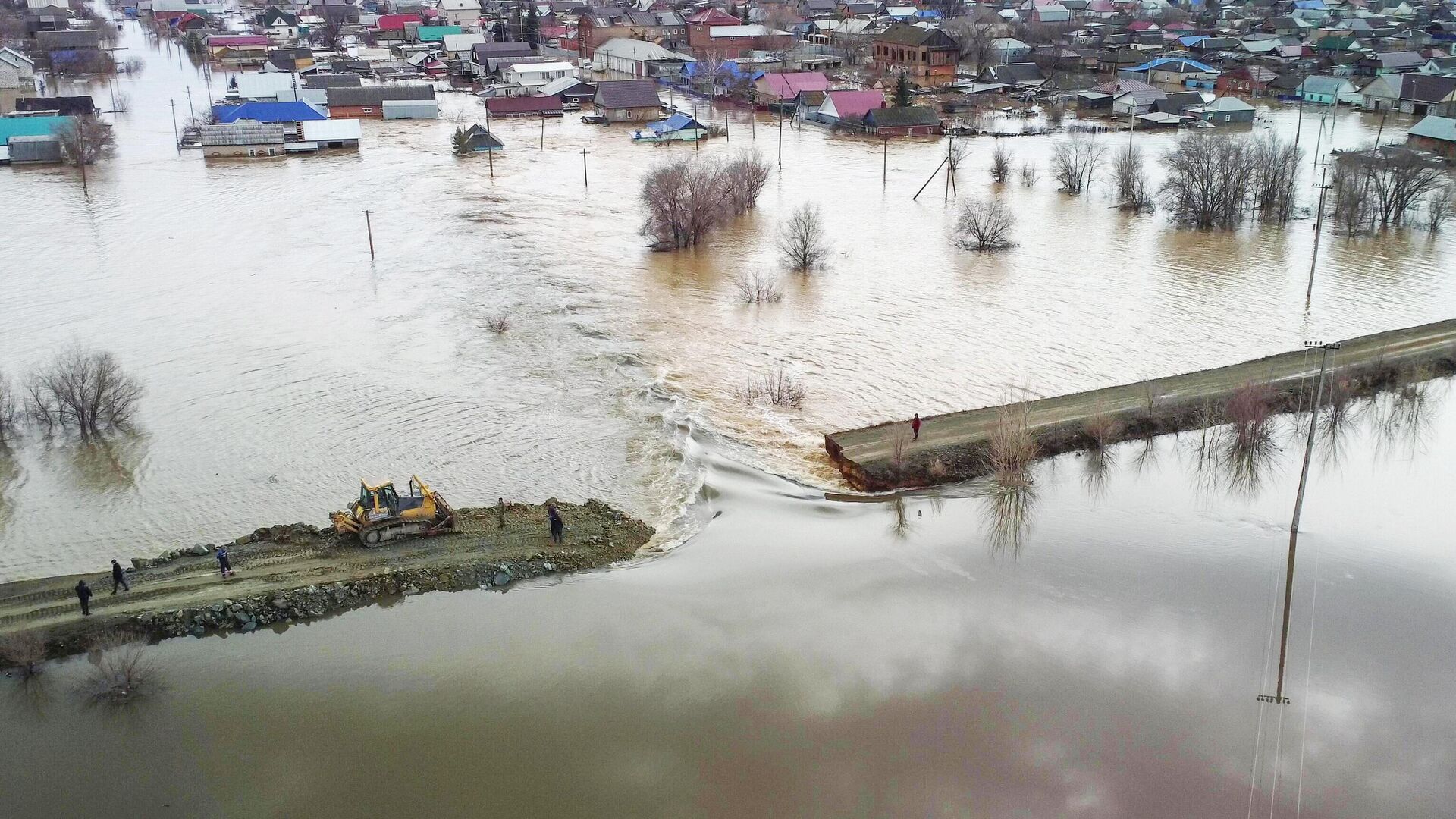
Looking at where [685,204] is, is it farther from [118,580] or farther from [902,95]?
[902,95]

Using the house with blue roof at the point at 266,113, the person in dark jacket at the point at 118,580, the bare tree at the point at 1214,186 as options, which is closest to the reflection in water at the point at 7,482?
the person in dark jacket at the point at 118,580

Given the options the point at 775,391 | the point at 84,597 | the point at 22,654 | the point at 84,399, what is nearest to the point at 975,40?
the point at 775,391

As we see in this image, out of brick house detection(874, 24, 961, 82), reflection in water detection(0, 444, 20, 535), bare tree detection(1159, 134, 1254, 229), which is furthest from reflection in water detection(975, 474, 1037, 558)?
brick house detection(874, 24, 961, 82)

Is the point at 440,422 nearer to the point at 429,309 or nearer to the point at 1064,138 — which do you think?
the point at 429,309

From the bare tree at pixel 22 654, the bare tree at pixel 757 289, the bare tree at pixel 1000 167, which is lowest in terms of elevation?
the bare tree at pixel 22 654

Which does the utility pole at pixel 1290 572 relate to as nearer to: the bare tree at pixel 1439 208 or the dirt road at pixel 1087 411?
the dirt road at pixel 1087 411

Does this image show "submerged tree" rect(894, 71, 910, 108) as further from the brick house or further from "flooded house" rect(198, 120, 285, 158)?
"flooded house" rect(198, 120, 285, 158)

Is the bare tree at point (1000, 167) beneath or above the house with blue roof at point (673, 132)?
beneath
